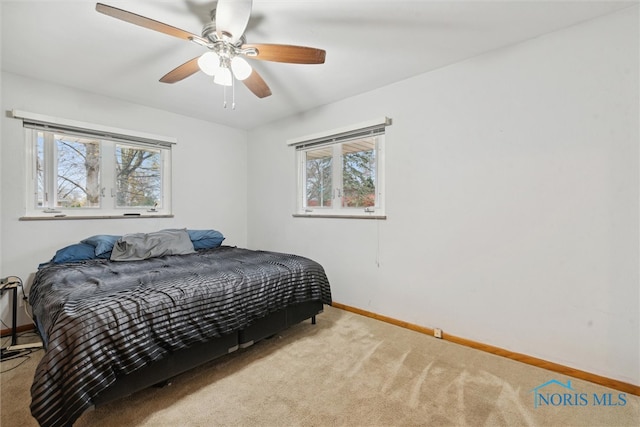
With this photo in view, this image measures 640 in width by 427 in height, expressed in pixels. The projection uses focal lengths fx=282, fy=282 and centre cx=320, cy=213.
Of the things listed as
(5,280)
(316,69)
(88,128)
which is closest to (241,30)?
(316,69)

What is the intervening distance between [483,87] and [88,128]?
12.5 feet

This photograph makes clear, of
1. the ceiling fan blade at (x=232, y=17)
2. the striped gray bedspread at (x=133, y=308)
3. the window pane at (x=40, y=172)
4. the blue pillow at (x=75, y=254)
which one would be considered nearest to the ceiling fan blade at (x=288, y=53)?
the ceiling fan blade at (x=232, y=17)

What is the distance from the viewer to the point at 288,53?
1.81m

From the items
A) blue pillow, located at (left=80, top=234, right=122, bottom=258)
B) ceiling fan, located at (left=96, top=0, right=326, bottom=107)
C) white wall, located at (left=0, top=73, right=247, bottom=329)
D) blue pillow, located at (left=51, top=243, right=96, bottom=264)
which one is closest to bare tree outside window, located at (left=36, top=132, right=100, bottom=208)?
white wall, located at (left=0, top=73, right=247, bottom=329)

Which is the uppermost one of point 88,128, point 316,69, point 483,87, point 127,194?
point 316,69

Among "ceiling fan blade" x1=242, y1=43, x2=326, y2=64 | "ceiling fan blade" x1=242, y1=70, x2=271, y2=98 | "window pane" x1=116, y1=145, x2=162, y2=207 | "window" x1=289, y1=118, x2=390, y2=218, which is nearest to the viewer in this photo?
"ceiling fan blade" x1=242, y1=43, x2=326, y2=64

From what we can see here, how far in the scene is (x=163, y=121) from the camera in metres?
3.56

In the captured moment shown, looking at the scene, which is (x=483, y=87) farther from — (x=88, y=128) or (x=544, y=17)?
(x=88, y=128)

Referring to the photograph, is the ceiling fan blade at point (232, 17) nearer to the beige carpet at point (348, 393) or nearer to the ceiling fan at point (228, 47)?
the ceiling fan at point (228, 47)

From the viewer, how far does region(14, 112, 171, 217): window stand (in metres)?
2.77

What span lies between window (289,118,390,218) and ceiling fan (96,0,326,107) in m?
1.33

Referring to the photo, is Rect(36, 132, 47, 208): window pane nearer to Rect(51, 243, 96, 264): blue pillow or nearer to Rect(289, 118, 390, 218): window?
Rect(51, 243, 96, 264): blue pillow

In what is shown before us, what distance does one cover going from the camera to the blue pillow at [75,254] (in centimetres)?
251

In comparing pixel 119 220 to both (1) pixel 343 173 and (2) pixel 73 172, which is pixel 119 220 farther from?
(1) pixel 343 173
